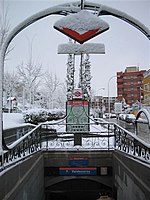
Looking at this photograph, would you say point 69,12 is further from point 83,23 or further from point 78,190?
point 78,190

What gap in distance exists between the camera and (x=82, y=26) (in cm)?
574

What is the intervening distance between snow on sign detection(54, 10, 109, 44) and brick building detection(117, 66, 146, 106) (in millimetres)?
71910

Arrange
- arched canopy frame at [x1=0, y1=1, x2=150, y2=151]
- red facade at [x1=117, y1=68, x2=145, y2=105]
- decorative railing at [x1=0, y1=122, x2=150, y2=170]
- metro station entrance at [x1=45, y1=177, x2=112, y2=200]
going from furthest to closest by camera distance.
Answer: red facade at [x1=117, y1=68, x2=145, y2=105] → metro station entrance at [x1=45, y1=177, x2=112, y2=200] → decorative railing at [x1=0, y1=122, x2=150, y2=170] → arched canopy frame at [x1=0, y1=1, x2=150, y2=151]

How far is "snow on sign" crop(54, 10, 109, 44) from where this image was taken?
227 inches

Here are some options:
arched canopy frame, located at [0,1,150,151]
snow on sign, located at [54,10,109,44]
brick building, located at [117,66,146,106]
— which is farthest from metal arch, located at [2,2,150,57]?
brick building, located at [117,66,146,106]

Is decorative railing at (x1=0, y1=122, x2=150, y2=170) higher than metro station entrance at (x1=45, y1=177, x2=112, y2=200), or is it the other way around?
decorative railing at (x1=0, y1=122, x2=150, y2=170)

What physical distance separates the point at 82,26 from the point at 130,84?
3012 inches

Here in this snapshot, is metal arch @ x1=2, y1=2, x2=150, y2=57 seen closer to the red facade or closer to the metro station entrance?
the metro station entrance

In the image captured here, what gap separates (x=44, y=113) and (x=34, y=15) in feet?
43.4

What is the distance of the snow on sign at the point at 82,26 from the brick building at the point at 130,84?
71910 mm

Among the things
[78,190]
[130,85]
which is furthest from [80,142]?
[130,85]

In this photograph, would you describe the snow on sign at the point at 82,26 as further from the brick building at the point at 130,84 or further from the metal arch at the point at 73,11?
the brick building at the point at 130,84

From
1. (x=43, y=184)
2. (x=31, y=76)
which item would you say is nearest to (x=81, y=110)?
(x=43, y=184)

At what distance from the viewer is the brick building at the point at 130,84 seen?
77438 mm
